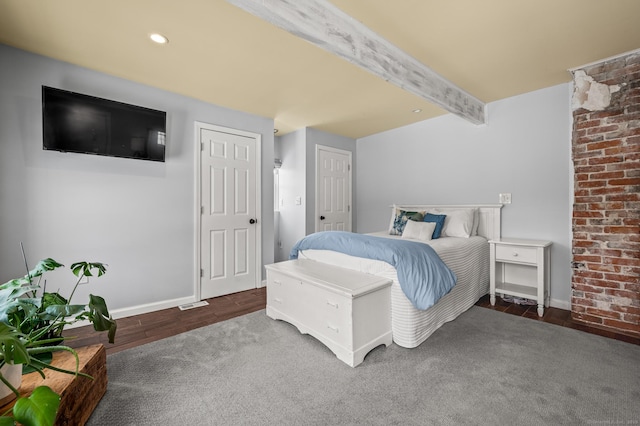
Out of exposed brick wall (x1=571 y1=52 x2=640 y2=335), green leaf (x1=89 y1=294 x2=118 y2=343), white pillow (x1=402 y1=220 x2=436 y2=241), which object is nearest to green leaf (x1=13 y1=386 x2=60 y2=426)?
green leaf (x1=89 y1=294 x2=118 y2=343)

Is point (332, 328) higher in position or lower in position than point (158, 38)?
lower

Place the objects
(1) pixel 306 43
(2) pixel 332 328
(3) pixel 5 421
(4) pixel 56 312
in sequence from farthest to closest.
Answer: (1) pixel 306 43 < (2) pixel 332 328 < (4) pixel 56 312 < (3) pixel 5 421

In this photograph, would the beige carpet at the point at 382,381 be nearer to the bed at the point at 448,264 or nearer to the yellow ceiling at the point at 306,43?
the bed at the point at 448,264

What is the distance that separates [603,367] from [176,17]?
11.7 ft

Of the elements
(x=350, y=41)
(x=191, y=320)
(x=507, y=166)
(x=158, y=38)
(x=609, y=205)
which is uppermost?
(x=158, y=38)

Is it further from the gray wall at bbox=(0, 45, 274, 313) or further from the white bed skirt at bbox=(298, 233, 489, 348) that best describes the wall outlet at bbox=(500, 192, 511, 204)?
the gray wall at bbox=(0, 45, 274, 313)

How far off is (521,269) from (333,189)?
274cm

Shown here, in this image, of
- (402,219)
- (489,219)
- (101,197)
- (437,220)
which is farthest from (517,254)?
(101,197)

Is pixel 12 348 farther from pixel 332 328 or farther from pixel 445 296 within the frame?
pixel 445 296

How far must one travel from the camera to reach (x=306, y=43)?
2.13 meters

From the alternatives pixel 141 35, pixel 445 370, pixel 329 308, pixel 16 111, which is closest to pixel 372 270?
pixel 329 308

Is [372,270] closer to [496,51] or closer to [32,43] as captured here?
[496,51]

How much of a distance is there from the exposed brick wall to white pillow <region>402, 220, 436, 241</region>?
48.9 inches

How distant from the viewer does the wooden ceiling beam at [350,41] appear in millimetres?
1580
